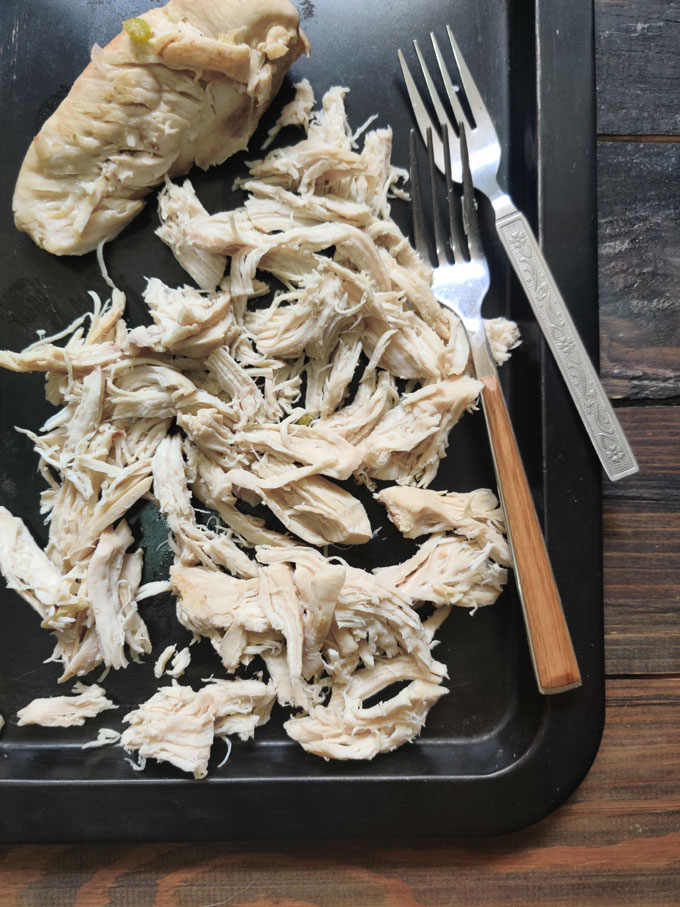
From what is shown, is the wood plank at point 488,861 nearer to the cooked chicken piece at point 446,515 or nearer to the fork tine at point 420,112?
the cooked chicken piece at point 446,515

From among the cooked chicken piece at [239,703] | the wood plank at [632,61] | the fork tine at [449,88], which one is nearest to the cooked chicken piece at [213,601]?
the cooked chicken piece at [239,703]

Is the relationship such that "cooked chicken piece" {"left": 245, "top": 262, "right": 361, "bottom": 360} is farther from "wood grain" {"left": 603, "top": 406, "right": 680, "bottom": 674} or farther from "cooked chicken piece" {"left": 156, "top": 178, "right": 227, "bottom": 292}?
"wood grain" {"left": 603, "top": 406, "right": 680, "bottom": 674}

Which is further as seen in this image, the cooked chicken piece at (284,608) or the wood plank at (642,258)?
the wood plank at (642,258)

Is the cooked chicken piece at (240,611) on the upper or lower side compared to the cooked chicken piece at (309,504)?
lower

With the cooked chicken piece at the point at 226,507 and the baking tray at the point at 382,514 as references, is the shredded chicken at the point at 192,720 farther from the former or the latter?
the cooked chicken piece at the point at 226,507

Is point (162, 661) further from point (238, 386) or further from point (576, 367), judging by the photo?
point (576, 367)

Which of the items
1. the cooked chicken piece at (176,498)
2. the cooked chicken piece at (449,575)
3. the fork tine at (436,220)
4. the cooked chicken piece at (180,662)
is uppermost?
the fork tine at (436,220)
